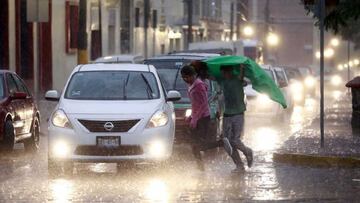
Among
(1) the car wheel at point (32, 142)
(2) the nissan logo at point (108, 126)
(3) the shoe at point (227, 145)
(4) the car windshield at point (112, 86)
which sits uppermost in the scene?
(4) the car windshield at point (112, 86)

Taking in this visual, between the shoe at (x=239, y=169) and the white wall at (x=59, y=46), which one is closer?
the shoe at (x=239, y=169)

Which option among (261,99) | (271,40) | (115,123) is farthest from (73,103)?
(271,40)

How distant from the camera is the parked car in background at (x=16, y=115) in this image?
795 inches

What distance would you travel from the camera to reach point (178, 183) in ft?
51.3

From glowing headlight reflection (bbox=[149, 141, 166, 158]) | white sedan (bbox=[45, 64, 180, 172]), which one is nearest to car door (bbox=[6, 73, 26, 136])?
white sedan (bbox=[45, 64, 180, 172])

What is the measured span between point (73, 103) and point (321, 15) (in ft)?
14.5

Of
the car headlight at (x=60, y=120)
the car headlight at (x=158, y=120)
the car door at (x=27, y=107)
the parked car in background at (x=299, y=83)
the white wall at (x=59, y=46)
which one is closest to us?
the car headlight at (x=60, y=120)

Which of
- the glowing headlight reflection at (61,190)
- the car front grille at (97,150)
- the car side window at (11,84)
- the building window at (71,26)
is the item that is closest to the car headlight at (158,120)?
the car front grille at (97,150)

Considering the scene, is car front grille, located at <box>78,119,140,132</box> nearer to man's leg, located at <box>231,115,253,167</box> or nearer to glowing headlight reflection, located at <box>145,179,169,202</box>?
glowing headlight reflection, located at <box>145,179,169,202</box>

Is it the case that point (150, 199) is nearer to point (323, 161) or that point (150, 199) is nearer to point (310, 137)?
point (323, 161)

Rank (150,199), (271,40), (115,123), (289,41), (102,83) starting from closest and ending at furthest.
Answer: (150,199) < (115,123) < (102,83) < (271,40) < (289,41)

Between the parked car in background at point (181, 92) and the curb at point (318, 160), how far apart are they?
1.92 meters

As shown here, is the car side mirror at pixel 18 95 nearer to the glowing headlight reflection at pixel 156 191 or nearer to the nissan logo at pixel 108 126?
the nissan logo at pixel 108 126

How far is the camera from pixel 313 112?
136ft
